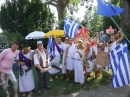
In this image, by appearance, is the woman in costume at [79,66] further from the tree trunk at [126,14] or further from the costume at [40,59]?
the tree trunk at [126,14]

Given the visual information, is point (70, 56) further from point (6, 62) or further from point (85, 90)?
point (6, 62)

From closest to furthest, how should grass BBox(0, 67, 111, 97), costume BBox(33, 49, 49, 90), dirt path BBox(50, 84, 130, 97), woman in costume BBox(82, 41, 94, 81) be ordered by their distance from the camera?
costume BBox(33, 49, 49, 90) < dirt path BBox(50, 84, 130, 97) < grass BBox(0, 67, 111, 97) < woman in costume BBox(82, 41, 94, 81)

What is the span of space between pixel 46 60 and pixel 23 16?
12359 millimetres

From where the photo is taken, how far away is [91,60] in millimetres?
8719

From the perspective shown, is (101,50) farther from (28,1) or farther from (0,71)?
(28,1)

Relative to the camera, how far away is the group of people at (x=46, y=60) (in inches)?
276

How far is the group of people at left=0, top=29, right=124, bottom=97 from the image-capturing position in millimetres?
7008

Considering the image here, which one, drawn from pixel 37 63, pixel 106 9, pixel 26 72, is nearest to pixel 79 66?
pixel 37 63

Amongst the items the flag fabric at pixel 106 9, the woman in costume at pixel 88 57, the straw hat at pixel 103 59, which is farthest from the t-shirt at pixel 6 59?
the flag fabric at pixel 106 9

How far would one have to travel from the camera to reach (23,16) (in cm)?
1914

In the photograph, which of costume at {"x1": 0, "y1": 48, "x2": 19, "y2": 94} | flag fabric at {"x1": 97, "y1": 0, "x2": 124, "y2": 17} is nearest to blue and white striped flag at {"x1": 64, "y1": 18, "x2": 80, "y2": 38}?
flag fabric at {"x1": 97, "y1": 0, "x2": 124, "y2": 17}

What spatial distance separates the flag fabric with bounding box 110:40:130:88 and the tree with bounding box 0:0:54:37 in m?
12.1

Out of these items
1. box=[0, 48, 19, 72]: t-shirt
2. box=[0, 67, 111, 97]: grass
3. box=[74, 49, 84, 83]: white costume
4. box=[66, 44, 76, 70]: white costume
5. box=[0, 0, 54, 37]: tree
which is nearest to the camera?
box=[0, 48, 19, 72]: t-shirt

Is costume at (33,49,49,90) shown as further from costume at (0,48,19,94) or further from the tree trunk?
the tree trunk
